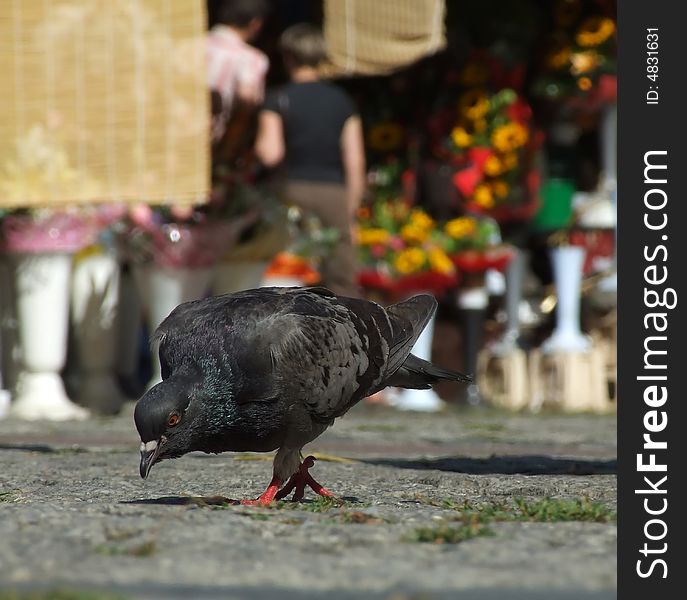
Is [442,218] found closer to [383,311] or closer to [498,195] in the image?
[498,195]

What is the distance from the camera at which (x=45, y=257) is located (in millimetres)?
10953

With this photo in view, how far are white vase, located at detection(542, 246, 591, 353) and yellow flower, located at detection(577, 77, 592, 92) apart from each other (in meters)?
1.17

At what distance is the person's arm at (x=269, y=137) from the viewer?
436 inches

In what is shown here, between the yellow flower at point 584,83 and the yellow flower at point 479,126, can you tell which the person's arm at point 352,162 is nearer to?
the yellow flower at point 479,126

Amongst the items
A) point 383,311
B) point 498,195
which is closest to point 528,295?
point 498,195

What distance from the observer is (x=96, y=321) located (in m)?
11.6

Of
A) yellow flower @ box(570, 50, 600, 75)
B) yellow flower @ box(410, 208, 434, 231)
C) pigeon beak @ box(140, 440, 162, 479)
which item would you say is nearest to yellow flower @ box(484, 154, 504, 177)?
yellow flower @ box(410, 208, 434, 231)

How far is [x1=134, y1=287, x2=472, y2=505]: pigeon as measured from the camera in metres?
5.79

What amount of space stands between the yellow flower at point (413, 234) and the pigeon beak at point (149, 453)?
272 inches

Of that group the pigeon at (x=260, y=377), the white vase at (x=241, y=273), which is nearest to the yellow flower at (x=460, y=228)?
the white vase at (x=241, y=273)

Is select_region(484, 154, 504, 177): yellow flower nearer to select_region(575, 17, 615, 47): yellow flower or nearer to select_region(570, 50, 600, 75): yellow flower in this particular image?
select_region(570, 50, 600, 75): yellow flower

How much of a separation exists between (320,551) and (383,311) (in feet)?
7.82

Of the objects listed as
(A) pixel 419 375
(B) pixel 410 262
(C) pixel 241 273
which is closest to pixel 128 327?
(C) pixel 241 273
